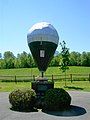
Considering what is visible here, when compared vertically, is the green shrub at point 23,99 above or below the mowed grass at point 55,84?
below

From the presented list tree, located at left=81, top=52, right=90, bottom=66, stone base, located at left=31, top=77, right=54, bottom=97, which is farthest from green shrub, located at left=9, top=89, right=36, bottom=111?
tree, located at left=81, top=52, right=90, bottom=66

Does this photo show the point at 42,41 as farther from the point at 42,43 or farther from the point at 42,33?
the point at 42,33

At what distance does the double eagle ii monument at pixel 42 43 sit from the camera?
19734mm

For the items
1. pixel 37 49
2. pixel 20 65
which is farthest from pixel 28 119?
pixel 20 65

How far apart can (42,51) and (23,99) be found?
4.14 metres

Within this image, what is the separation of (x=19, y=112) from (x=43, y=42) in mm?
5320

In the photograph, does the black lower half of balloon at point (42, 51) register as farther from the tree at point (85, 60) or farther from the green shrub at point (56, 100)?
the tree at point (85, 60)

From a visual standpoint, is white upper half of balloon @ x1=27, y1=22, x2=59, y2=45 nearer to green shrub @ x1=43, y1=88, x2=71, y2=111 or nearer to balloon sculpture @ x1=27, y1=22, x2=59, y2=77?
balloon sculpture @ x1=27, y1=22, x2=59, y2=77

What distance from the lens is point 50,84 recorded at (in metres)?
19.6

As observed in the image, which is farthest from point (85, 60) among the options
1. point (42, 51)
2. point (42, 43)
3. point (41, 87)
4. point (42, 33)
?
point (41, 87)

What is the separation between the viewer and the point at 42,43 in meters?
20.0

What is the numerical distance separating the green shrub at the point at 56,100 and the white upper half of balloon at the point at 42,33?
4084 mm

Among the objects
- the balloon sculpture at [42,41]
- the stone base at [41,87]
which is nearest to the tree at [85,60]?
the balloon sculpture at [42,41]

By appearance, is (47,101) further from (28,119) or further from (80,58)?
(80,58)
